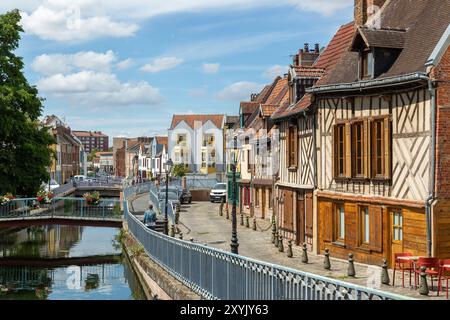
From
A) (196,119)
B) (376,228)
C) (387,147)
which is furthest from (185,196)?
(196,119)

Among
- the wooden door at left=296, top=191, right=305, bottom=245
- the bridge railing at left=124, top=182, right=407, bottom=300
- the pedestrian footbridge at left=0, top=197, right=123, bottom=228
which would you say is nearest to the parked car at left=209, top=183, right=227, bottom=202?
the pedestrian footbridge at left=0, top=197, right=123, bottom=228

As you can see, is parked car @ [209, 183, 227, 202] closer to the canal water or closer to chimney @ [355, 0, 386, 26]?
the canal water

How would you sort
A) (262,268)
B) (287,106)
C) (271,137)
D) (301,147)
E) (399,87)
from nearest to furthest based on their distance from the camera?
(262,268), (399,87), (301,147), (287,106), (271,137)

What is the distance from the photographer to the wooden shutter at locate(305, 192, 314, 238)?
23875 mm

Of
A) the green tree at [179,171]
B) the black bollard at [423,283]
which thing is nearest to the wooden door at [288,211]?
the black bollard at [423,283]

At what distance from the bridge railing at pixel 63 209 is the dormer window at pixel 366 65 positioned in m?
20.8

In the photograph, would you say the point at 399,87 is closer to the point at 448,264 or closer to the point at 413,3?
the point at 413,3

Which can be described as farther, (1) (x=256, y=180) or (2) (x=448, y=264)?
(1) (x=256, y=180)

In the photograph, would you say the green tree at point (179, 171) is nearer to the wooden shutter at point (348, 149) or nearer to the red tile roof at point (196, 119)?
the red tile roof at point (196, 119)

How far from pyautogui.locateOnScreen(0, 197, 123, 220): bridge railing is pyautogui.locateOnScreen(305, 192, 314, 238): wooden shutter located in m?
15.6

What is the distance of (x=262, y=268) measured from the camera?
11164mm

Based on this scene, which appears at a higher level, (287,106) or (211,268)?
(287,106)

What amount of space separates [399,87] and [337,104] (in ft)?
11.3
